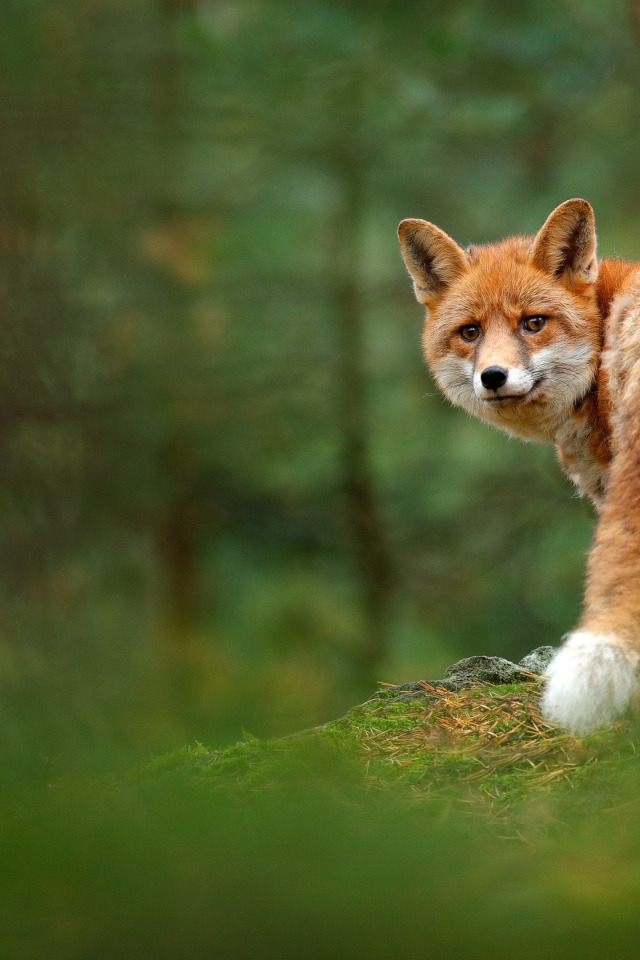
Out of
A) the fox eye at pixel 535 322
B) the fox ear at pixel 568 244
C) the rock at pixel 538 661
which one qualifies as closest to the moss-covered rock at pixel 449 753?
the rock at pixel 538 661

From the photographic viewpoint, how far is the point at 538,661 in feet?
12.2

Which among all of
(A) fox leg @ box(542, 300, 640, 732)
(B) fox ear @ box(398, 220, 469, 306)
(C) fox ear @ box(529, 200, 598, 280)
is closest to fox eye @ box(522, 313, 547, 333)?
(C) fox ear @ box(529, 200, 598, 280)

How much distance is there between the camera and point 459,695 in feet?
10.4

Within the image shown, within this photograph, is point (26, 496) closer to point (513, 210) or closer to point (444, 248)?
point (444, 248)

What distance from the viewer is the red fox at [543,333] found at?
333cm

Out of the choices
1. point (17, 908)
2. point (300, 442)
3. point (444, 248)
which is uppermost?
point (300, 442)

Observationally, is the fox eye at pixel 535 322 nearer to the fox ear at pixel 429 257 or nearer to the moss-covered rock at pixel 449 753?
the fox ear at pixel 429 257

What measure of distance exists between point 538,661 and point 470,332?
137cm

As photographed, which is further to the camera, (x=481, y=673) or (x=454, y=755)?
(x=481, y=673)

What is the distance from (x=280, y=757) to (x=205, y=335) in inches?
157

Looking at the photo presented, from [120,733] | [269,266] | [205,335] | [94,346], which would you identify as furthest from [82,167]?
[120,733]

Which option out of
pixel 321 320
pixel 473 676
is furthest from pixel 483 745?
pixel 321 320

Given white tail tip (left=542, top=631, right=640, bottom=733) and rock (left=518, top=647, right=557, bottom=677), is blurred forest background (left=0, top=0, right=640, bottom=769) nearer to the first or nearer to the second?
rock (left=518, top=647, right=557, bottom=677)

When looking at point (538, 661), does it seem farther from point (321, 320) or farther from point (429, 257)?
point (321, 320)
